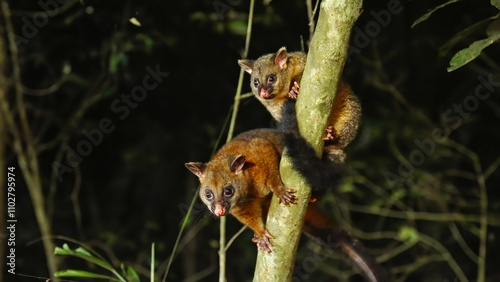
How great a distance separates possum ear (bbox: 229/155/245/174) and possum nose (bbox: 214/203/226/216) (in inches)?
8.1

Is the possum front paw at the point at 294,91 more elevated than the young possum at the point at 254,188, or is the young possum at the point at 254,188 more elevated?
the possum front paw at the point at 294,91

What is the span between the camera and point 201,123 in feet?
18.8

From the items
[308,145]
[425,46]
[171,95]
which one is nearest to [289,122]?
[308,145]

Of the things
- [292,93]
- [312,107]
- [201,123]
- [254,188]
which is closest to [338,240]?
[254,188]

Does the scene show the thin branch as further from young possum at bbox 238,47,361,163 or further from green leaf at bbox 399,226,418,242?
young possum at bbox 238,47,361,163

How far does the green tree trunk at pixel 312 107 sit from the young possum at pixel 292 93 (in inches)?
30.7

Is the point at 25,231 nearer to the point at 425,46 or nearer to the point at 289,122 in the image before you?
the point at 425,46

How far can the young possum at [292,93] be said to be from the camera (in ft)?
11.6

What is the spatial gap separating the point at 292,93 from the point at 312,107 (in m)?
1.17

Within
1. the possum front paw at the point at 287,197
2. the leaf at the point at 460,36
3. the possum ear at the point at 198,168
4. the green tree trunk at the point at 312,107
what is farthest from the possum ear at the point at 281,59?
the possum front paw at the point at 287,197

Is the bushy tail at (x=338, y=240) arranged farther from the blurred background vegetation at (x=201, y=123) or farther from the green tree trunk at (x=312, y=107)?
the green tree trunk at (x=312, y=107)

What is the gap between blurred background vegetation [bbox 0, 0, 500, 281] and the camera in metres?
5.20

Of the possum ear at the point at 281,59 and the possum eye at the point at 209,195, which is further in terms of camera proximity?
the possum ear at the point at 281,59

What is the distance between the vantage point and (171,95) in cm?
536
